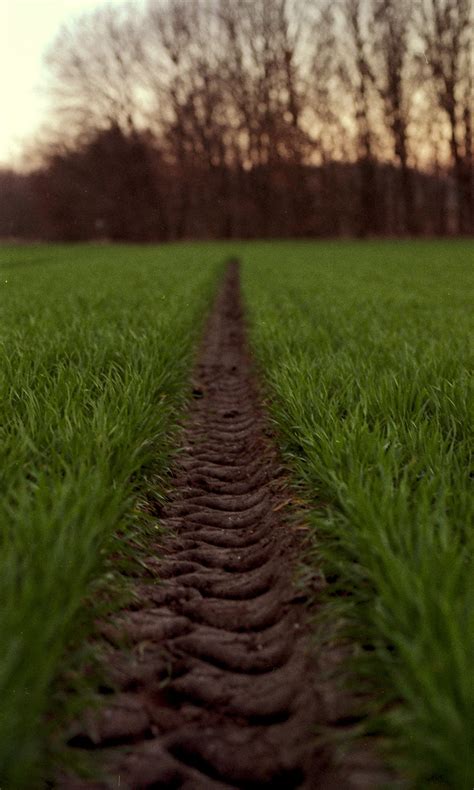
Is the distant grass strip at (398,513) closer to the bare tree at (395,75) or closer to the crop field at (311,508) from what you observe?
the crop field at (311,508)

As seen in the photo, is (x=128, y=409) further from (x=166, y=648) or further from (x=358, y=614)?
(x=358, y=614)

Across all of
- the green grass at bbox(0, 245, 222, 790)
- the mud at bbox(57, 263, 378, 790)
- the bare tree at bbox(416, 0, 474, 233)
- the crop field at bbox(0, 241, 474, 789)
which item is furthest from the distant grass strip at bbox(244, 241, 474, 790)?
the bare tree at bbox(416, 0, 474, 233)

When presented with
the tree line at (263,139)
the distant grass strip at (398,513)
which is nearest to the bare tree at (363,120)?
the tree line at (263,139)

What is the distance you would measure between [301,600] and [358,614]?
288 millimetres

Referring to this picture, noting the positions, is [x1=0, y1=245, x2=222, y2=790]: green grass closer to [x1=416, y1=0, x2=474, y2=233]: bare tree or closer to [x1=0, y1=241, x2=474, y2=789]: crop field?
[x1=0, y1=241, x2=474, y2=789]: crop field

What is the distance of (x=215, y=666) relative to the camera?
5.30 feet

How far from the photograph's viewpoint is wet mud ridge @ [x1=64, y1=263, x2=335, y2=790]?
1280 mm

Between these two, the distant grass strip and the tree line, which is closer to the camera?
the distant grass strip

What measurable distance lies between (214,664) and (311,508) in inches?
30.8

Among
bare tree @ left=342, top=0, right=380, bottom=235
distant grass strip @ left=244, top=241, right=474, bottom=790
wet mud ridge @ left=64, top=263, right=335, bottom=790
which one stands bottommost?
wet mud ridge @ left=64, top=263, right=335, bottom=790

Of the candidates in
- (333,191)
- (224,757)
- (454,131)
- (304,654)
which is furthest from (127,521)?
(333,191)

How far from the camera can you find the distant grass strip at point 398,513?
115cm

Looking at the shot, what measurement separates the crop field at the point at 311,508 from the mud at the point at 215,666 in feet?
0.35

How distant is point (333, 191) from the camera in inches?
1523
